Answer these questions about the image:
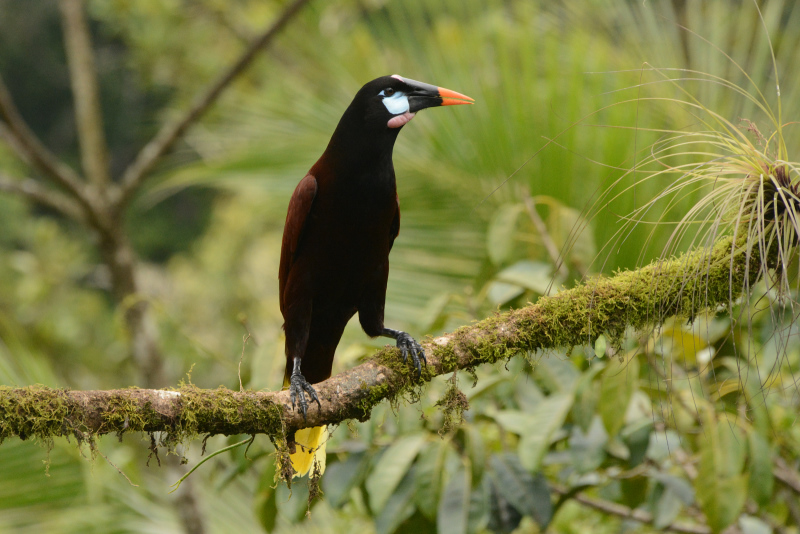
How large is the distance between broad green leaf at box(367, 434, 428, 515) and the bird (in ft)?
0.61

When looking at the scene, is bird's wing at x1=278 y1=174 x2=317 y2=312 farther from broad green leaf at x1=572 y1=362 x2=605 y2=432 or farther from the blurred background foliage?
broad green leaf at x1=572 y1=362 x2=605 y2=432

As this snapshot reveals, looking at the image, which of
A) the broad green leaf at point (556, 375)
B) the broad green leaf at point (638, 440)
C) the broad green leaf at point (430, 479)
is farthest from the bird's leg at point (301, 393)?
the broad green leaf at point (638, 440)

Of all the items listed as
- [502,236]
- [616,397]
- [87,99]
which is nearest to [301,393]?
[616,397]

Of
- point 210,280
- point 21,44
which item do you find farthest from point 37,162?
point 21,44

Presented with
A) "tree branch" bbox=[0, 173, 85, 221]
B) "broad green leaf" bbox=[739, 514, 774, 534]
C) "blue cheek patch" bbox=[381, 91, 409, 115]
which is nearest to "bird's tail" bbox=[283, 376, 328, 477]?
"blue cheek patch" bbox=[381, 91, 409, 115]

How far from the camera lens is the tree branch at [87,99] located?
4.71 meters

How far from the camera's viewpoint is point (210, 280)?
430 inches

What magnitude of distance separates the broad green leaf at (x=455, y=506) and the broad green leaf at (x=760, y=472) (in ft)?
2.62

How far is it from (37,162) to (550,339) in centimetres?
355

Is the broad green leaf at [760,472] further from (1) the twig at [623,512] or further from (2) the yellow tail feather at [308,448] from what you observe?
(2) the yellow tail feather at [308,448]

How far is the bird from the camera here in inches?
94.2

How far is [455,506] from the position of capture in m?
2.21

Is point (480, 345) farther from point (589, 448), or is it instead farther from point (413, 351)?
point (589, 448)

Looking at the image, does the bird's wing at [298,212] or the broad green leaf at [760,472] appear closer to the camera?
the broad green leaf at [760,472]
